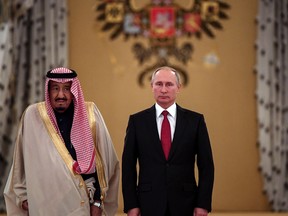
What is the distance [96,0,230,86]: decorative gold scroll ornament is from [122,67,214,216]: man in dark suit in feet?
11.7

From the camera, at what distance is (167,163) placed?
13.7 ft

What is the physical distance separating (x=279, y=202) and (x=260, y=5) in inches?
87.5

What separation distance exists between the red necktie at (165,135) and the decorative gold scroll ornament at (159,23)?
140 inches

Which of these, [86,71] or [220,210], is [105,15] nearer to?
[86,71]

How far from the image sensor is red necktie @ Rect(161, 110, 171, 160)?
4227 millimetres

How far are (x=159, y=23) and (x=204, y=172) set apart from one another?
12.9 ft

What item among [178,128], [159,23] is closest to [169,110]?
[178,128]

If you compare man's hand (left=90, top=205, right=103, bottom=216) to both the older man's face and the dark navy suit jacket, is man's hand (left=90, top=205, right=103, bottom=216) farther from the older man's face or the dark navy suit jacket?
the older man's face

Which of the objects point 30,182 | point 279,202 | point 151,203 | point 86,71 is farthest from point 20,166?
point 279,202

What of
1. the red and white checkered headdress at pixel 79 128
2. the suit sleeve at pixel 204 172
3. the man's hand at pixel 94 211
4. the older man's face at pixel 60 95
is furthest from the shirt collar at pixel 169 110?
the man's hand at pixel 94 211

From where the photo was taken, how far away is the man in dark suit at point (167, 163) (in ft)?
13.6

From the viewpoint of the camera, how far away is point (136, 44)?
7855 mm

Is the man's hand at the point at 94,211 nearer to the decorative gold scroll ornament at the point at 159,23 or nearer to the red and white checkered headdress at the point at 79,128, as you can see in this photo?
the red and white checkered headdress at the point at 79,128

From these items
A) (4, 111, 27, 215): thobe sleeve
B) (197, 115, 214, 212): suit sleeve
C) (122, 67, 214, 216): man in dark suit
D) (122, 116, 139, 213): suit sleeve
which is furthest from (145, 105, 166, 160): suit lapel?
(4, 111, 27, 215): thobe sleeve
